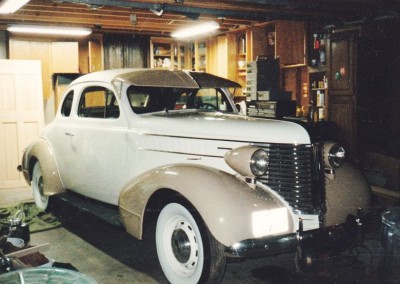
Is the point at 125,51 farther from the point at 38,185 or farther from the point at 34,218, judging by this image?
the point at 34,218

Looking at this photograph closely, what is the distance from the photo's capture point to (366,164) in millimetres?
6586

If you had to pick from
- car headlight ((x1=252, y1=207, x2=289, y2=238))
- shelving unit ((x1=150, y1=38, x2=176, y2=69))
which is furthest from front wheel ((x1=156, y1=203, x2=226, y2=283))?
shelving unit ((x1=150, y1=38, x2=176, y2=69))

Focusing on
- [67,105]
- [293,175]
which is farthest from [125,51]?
[293,175]

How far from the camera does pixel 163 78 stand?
4.37 metres

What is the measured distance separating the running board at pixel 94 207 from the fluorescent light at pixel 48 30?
6118 mm

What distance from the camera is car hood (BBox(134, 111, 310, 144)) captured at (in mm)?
3393

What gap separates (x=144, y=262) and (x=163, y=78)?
5.89 ft

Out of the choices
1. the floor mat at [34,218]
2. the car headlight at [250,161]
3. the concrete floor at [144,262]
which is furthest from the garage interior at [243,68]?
the car headlight at [250,161]

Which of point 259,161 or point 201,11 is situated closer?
point 259,161

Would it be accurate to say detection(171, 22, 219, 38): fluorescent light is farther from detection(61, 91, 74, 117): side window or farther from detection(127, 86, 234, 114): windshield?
detection(127, 86, 234, 114): windshield

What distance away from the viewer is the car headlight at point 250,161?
320 centimetres

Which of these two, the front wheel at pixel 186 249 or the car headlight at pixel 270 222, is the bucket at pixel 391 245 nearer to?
the car headlight at pixel 270 222

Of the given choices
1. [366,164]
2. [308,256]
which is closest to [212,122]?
[308,256]

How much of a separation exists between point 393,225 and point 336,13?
6.50m
